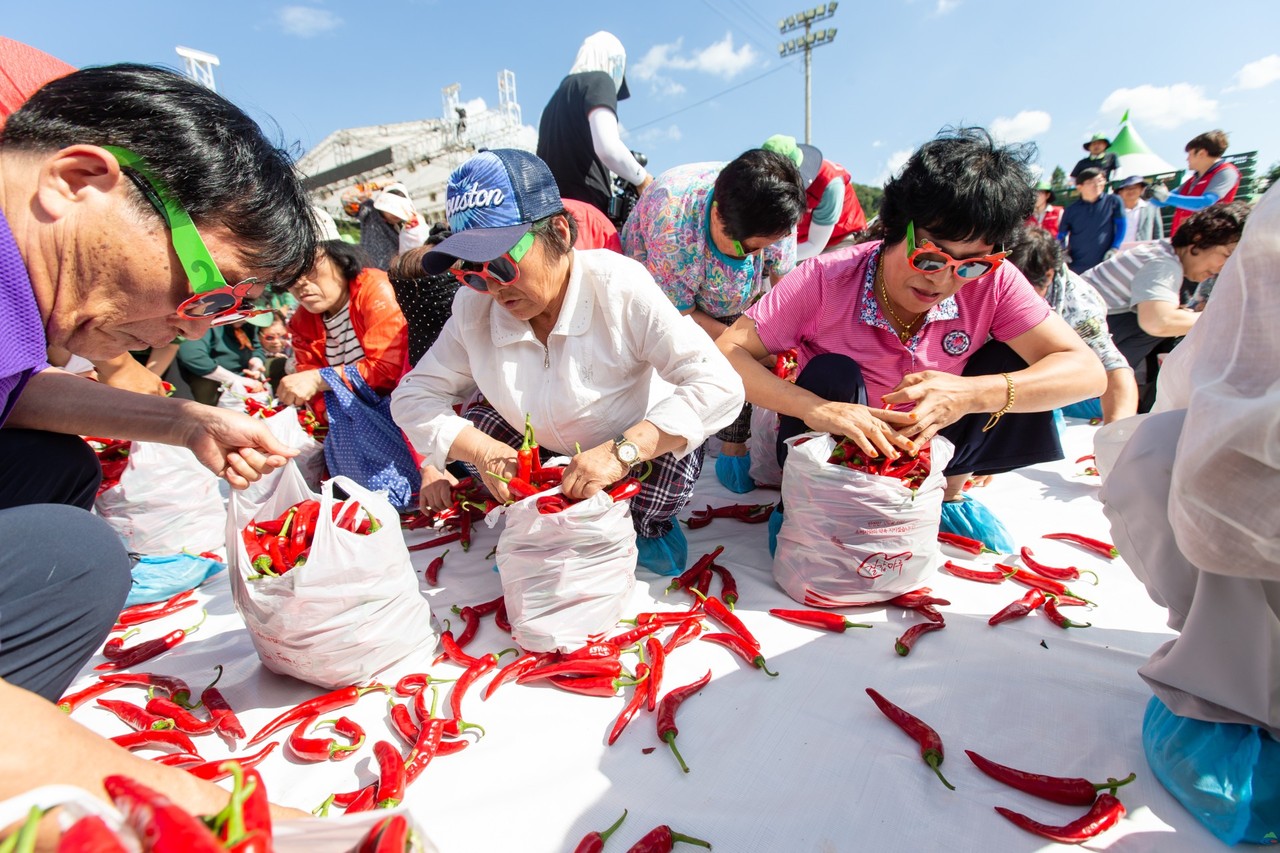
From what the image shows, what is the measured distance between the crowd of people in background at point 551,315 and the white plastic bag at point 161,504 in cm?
63

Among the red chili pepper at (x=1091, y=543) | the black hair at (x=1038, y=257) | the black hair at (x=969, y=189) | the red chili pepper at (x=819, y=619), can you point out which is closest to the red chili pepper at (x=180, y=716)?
the red chili pepper at (x=819, y=619)

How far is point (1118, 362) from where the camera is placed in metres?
3.35

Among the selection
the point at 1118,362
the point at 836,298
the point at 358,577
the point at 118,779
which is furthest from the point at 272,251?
the point at 1118,362

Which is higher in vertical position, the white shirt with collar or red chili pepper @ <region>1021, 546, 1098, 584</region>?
the white shirt with collar

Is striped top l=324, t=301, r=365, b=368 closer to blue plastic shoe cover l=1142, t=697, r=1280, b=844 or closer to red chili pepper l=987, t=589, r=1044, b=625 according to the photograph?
red chili pepper l=987, t=589, r=1044, b=625

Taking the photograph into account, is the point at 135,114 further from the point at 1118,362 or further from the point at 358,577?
the point at 1118,362

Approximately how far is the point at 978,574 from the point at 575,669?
1573 mm

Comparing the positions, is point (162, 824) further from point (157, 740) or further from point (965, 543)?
point (965, 543)

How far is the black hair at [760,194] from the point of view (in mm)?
3018

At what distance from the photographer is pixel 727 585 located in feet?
7.66

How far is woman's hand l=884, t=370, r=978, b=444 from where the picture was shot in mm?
2082

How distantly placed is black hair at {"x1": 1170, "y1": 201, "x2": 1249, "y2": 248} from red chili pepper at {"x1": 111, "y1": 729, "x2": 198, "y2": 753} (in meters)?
5.68

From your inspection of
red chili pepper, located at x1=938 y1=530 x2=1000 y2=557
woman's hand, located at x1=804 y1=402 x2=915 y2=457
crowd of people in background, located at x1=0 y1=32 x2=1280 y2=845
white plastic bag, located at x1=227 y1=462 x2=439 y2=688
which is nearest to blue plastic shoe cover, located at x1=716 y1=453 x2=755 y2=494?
crowd of people in background, located at x1=0 y1=32 x2=1280 y2=845

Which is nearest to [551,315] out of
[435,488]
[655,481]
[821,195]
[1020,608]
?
[655,481]
